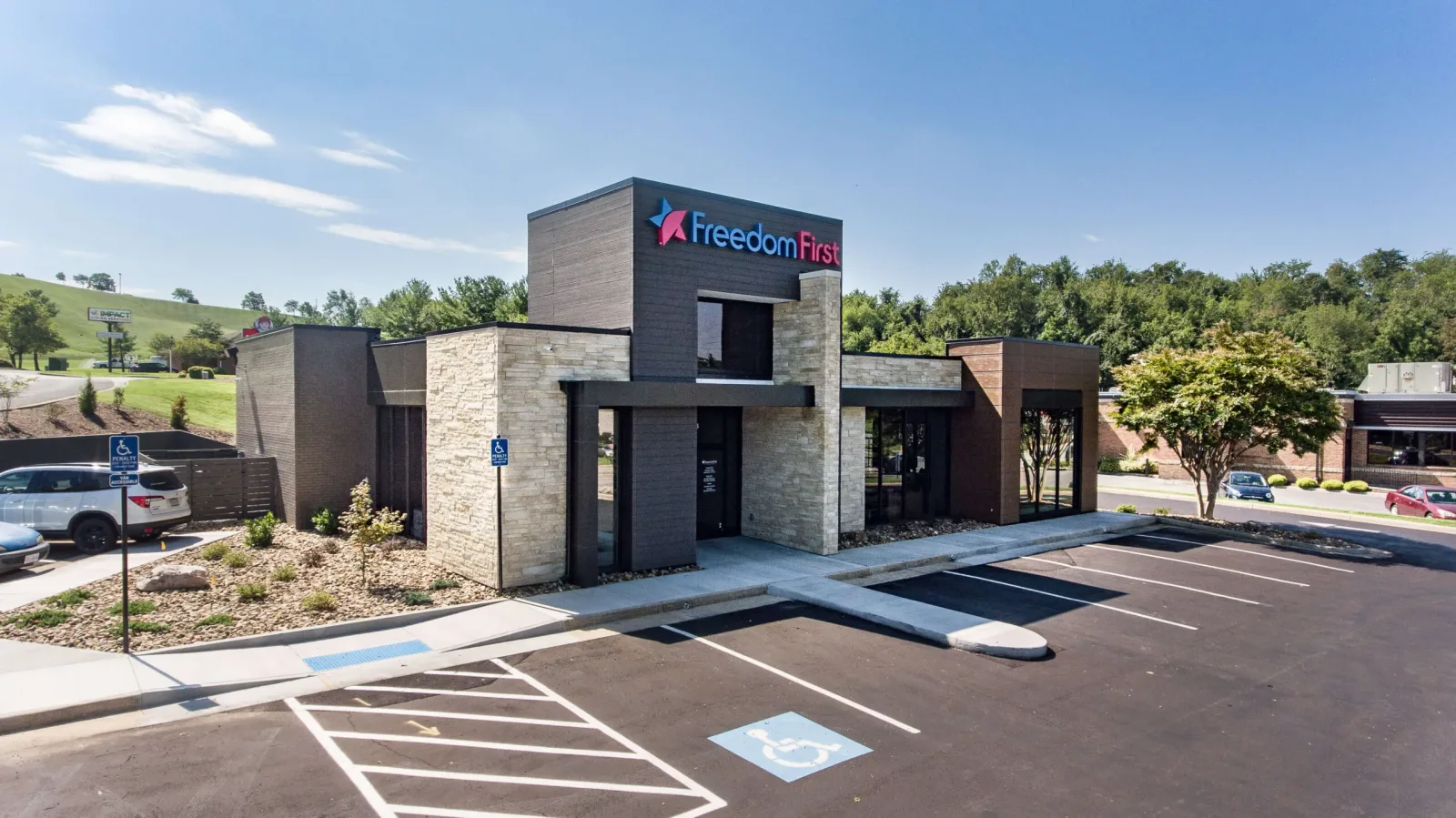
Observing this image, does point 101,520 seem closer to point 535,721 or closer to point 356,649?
point 356,649

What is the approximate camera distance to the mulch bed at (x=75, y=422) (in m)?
30.8

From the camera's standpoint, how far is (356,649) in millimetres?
10898

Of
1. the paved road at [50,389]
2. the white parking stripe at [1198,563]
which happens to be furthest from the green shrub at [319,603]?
the paved road at [50,389]

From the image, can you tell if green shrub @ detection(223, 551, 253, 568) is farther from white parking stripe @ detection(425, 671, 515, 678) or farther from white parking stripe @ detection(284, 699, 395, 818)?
white parking stripe @ detection(425, 671, 515, 678)

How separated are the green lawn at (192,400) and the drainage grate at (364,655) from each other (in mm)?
31322

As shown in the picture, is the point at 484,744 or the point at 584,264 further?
the point at 584,264

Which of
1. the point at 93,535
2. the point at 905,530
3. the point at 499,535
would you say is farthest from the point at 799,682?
the point at 93,535

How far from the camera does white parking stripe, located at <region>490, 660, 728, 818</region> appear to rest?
279 inches

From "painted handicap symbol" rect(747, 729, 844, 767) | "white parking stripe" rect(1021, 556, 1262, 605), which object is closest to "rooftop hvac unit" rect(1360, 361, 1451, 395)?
"white parking stripe" rect(1021, 556, 1262, 605)

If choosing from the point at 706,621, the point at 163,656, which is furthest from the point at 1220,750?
the point at 163,656

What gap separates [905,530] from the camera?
20.0 metres

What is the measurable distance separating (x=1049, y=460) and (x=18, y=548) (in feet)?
79.3

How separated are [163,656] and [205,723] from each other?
2.43 m

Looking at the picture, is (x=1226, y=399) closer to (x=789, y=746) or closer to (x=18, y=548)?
(x=789, y=746)
